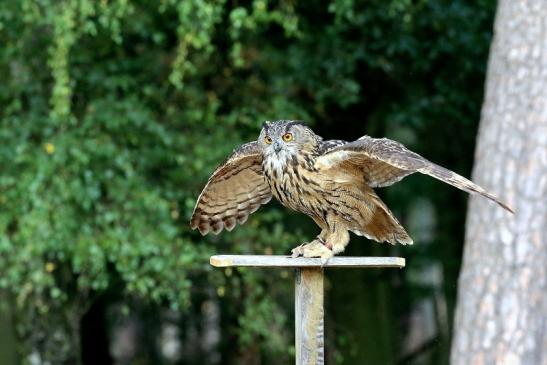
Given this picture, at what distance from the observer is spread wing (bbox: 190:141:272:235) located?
427 centimetres

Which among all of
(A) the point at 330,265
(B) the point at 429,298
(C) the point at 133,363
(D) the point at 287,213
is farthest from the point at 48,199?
(B) the point at 429,298

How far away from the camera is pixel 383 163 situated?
3832mm

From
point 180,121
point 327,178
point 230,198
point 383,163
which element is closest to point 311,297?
point 327,178

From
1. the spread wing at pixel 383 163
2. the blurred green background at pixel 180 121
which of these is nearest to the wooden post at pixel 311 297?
the spread wing at pixel 383 163

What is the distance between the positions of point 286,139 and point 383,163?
356 mm

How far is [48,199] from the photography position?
6672 mm

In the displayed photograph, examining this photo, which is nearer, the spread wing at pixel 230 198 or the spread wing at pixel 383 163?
the spread wing at pixel 383 163

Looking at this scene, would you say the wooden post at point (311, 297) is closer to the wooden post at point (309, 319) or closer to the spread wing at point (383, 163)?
the wooden post at point (309, 319)

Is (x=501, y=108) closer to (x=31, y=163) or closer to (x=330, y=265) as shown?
(x=330, y=265)

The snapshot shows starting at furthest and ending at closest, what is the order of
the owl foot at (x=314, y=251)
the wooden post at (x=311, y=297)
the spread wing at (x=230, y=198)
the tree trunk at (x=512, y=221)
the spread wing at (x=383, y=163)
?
1. the tree trunk at (x=512, y=221)
2. the spread wing at (x=230, y=198)
3. the owl foot at (x=314, y=251)
4. the wooden post at (x=311, y=297)
5. the spread wing at (x=383, y=163)

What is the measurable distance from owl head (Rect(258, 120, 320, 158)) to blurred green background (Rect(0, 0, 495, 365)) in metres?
2.56

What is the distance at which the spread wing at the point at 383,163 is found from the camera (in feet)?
11.1

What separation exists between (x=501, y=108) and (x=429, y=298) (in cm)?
605

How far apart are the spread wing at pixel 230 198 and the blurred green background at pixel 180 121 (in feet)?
7.26
